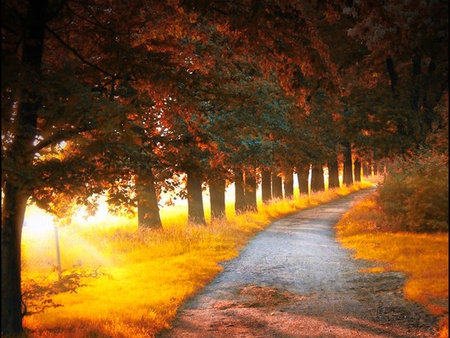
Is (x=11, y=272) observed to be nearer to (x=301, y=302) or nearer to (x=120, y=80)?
(x=120, y=80)

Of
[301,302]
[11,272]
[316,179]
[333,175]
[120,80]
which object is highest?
[120,80]

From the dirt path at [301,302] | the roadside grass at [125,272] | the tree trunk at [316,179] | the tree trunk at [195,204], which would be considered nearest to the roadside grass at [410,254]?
the dirt path at [301,302]

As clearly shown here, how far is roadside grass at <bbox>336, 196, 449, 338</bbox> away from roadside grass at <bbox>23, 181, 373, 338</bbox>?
386cm

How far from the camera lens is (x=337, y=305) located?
894cm

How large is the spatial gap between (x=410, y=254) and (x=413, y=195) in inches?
109

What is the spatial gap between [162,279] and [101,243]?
17.6ft

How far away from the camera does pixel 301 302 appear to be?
366 inches

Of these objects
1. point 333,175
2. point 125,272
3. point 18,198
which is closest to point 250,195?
point 125,272

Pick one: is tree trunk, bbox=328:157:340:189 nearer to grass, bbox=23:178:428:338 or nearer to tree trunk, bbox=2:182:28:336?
grass, bbox=23:178:428:338

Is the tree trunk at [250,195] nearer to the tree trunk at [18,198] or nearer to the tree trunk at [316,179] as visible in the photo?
the tree trunk at [316,179]

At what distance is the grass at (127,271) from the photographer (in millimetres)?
7719

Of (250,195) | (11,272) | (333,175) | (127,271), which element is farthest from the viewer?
(333,175)

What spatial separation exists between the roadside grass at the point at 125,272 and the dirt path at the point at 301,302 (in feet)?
1.83

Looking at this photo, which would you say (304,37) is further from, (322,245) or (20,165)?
(322,245)
